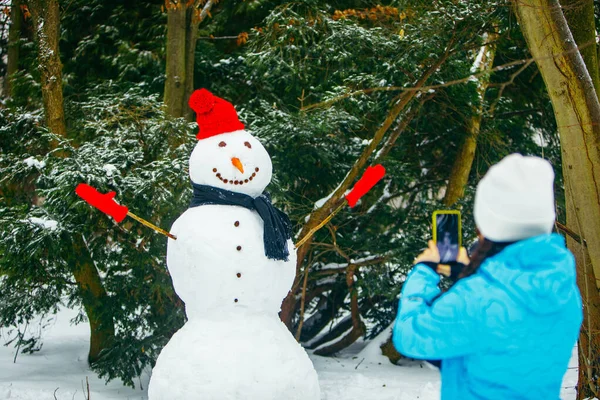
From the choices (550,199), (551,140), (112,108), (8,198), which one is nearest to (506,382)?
(550,199)

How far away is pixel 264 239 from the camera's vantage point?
12.5ft

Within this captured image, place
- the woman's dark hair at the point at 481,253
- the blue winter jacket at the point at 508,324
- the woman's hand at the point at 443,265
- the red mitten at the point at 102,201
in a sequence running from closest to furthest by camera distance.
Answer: the blue winter jacket at the point at 508,324 → the woman's dark hair at the point at 481,253 → the woman's hand at the point at 443,265 → the red mitten at the point at 102,201

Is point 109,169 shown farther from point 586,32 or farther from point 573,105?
point 586,32

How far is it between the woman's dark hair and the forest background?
2.74 meters

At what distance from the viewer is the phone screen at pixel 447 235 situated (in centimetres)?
232

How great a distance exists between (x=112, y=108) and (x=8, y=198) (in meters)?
1.38

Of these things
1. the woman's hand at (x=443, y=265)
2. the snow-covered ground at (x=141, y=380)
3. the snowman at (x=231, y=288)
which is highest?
the woman's hand at (x=443, y=265)

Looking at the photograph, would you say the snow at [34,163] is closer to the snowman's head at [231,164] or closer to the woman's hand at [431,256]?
the snowman's head at [231,164]

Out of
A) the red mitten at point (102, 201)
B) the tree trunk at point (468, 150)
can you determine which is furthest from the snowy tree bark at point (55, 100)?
the tree trunk at point (468, 150)

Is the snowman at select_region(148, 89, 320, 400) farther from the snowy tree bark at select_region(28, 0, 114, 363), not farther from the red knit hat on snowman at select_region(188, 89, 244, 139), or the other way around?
the snowy tree bark at select_region(28, 0, 114, 363)

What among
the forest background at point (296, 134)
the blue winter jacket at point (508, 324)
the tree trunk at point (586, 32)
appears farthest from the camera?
the forest background at point (296, 134)

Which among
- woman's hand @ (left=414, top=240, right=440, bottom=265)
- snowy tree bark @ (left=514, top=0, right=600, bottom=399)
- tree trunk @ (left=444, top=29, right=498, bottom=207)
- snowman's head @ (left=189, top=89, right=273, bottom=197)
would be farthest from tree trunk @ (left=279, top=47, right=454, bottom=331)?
woman's hand @ (left=414, top=240, right=440, bottom=265)

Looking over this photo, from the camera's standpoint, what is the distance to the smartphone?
7.61ft

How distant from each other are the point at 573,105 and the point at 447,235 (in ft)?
8.73
